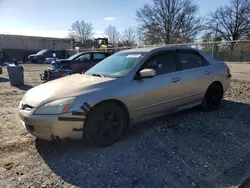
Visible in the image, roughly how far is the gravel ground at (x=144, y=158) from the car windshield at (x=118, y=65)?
113cm

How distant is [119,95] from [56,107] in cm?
98

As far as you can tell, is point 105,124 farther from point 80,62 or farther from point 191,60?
point 80,62

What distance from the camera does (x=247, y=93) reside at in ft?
22.5

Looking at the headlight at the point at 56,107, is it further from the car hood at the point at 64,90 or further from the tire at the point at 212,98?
the tire at the point at 212,98

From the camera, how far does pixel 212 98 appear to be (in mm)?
5191

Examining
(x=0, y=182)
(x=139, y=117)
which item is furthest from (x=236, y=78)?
(x=0, y=182)

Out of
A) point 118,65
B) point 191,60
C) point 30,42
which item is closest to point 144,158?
point 118,65

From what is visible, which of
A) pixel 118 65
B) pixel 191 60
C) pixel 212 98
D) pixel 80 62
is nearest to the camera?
pixel 118 65

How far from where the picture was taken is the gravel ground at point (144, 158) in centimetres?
265

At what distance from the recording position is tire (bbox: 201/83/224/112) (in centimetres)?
507

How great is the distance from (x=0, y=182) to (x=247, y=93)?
22.7 ft

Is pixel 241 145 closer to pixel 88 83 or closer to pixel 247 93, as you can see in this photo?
pixel 88 83

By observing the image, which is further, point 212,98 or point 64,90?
point 212,98

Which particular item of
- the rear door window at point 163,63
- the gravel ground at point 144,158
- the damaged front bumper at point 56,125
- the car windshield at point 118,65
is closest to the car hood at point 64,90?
the damaged front bumper at point 56,125
